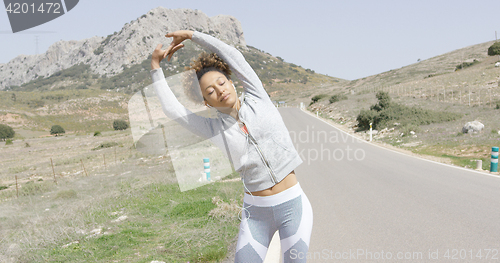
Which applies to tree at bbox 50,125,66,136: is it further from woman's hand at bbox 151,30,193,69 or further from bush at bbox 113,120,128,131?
woman's hand at bbox 151,30,193,69

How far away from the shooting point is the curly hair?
2020 mm

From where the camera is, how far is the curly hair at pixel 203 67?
79.5 inches

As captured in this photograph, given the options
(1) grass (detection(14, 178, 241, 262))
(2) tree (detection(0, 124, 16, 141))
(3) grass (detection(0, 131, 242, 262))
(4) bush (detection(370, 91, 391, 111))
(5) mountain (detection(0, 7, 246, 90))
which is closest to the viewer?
(1) grass (detection(14, 178, 241, 262))

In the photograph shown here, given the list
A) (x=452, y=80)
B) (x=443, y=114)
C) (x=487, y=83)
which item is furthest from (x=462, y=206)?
(x=452, y=80)

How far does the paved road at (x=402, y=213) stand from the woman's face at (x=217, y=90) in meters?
3.11

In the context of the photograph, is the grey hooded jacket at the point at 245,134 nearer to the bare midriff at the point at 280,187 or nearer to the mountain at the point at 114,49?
the bare midriff at the point at 280,187

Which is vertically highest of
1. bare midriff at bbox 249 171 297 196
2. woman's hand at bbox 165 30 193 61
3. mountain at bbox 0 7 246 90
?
mountain at bbox 0 7 246 90

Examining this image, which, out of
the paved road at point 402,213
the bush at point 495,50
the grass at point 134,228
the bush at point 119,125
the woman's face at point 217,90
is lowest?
the paved road at point 402,213

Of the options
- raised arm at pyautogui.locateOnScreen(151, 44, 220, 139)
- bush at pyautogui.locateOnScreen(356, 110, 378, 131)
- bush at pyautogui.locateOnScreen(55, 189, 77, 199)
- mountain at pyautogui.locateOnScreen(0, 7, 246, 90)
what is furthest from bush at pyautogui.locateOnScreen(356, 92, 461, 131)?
mountain at pyautogui.locateOnScreen(0, 7, 246, 90)

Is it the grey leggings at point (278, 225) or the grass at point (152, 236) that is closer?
the grey leggings at point (278, 225)

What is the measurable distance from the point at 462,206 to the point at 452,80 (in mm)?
45050

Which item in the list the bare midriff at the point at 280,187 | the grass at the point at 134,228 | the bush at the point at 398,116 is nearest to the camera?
the bare midriff at the point at 280,187

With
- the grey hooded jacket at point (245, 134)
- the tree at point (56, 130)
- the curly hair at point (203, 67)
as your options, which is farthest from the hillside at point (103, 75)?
the tree at point (56, 130)

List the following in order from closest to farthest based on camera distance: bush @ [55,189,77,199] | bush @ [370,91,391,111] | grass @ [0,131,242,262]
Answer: grass @ [0,131,242,262] < bush @ [55,189,77,199] < bush @ [370,91,391,111]
